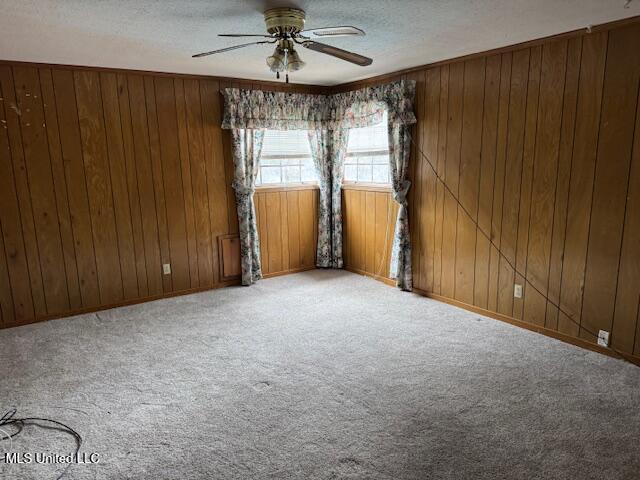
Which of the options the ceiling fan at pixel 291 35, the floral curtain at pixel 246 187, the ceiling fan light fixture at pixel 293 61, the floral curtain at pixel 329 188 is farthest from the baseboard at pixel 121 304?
the ceiling fan light fixture at pixel 293 61

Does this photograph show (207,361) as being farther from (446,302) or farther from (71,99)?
(71,99)

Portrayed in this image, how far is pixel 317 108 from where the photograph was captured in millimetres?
5250

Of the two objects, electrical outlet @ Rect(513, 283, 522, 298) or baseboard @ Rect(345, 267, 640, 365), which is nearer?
baseboard @ Rect(345, 267, 640, 365)

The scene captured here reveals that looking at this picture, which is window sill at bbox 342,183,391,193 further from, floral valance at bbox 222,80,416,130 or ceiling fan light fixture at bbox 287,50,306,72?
ceiling fan light fixture at bbox 287,50,306,72

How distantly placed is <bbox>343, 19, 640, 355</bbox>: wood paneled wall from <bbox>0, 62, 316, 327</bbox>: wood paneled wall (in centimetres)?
218

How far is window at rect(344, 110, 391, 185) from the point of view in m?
4.86

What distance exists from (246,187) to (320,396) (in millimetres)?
2722

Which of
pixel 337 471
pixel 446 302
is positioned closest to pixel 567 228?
pixel 446 302

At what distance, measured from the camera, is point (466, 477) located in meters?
1.99

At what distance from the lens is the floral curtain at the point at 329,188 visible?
17.4ft

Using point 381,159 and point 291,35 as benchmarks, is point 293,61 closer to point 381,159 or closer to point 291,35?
point 291,35

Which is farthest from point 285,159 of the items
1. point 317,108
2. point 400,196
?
point 400,196

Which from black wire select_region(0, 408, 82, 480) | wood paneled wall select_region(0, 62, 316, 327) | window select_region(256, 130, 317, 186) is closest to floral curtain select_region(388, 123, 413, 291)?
window select_region(256, 130, 317, 186)

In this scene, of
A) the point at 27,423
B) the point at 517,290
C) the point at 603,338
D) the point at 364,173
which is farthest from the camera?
the point at 364,173
